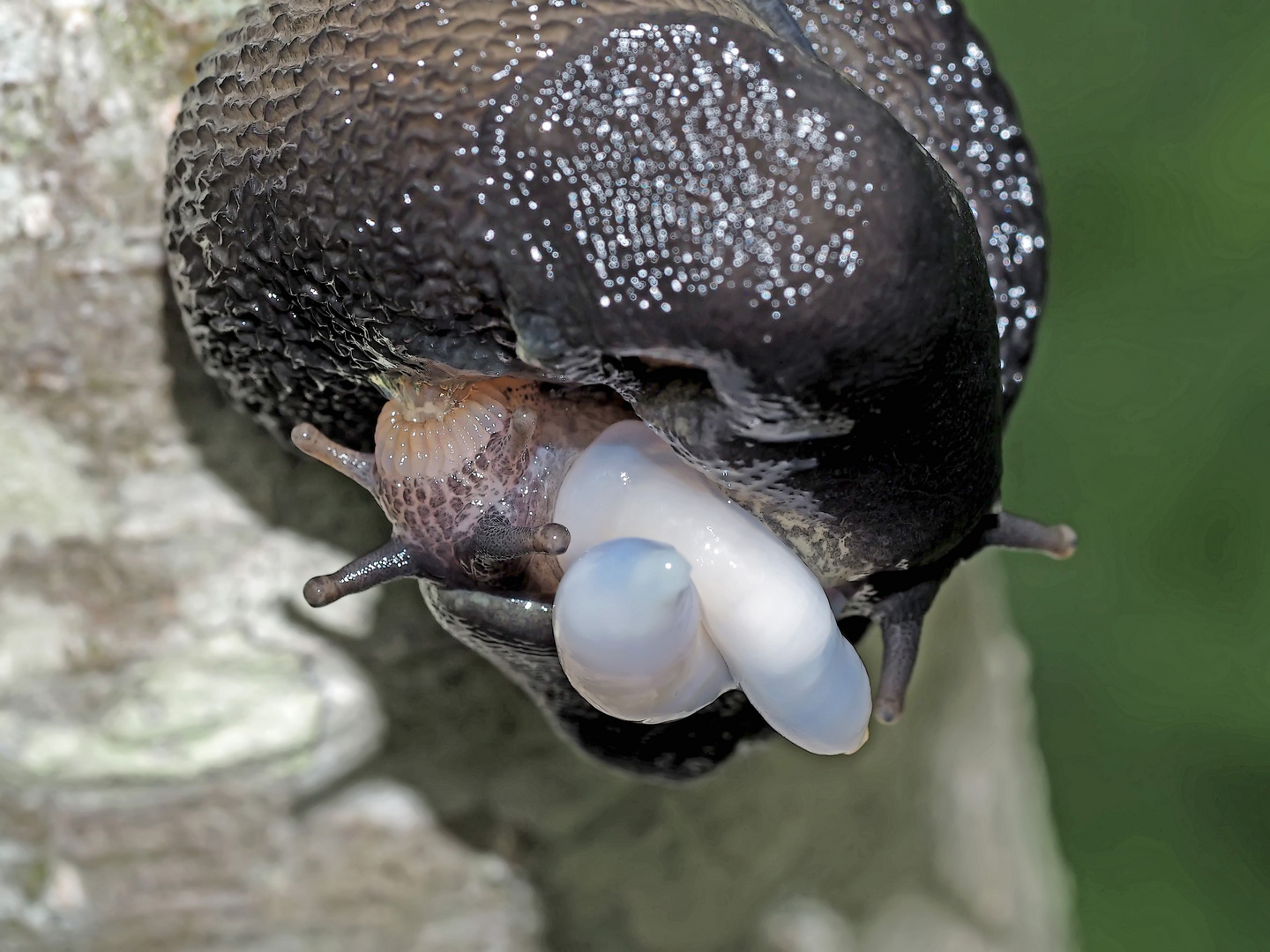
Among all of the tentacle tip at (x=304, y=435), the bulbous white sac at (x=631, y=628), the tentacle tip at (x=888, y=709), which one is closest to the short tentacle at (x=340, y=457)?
the tentacle tip at (x=304, y=435)

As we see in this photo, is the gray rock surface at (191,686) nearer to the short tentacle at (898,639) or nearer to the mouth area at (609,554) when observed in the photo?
the mouth area at (609,554)

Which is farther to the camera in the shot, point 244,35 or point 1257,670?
point 1257,670

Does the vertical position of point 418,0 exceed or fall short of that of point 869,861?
it exceeds it

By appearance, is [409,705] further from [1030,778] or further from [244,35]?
[1030,778]

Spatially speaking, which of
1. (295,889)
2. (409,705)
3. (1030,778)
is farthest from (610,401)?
(1030,778)

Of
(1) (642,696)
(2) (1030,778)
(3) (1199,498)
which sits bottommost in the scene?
(2) (1030,778)

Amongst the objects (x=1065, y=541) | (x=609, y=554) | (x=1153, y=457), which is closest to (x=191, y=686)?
(x=609, y=554)
